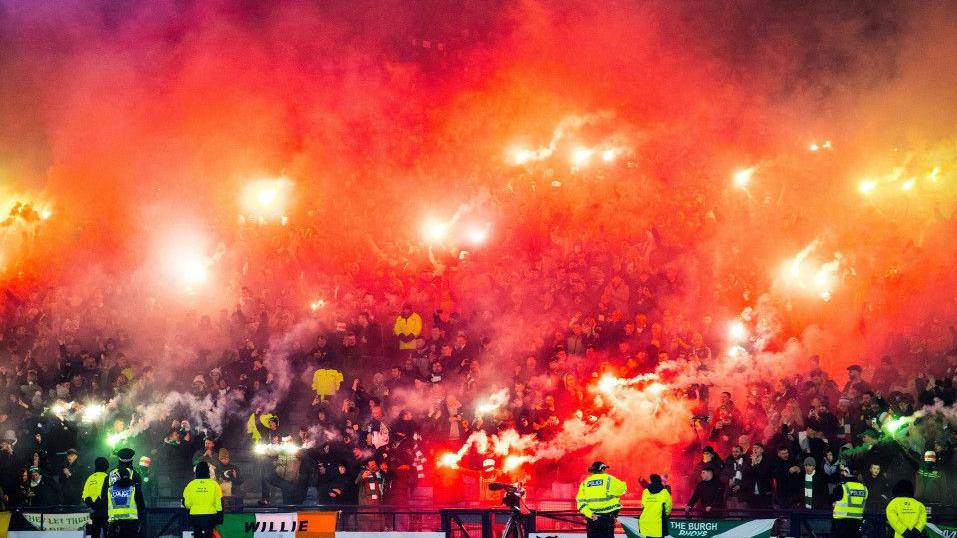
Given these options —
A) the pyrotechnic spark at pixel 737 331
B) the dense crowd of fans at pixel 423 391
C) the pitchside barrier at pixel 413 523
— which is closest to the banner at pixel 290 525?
the pitchside barrier at pixel 413 523

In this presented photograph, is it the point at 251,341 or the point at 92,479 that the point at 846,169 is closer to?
the point at 251,341

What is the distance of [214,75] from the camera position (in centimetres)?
2273

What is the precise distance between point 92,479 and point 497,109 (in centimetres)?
1299

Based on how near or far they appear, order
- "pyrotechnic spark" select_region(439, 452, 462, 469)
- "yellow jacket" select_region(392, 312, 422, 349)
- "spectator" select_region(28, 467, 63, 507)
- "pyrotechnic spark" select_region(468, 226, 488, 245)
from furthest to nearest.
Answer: "pyrotechnic spark" select_region(468, 226, 488, 245)
"yellow jacket" select_region(392, 312, 422, 349)
"spectator" select_region(28, 467, 63, 507)
"pyrotechnic spark" select_region(439, 452, 462, 469)

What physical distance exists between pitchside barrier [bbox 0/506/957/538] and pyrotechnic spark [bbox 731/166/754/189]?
1022 centimetres

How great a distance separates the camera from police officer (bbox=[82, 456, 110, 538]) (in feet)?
40.0

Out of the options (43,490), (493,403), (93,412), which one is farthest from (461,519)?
(93,412)

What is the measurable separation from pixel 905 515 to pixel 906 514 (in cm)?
1

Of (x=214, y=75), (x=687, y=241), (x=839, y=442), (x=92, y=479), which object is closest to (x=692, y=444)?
(x=839, y=442)

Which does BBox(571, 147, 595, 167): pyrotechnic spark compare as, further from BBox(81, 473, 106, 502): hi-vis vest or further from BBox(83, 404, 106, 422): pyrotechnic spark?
BBox(81, 473, 106, 502): hi-vis vest

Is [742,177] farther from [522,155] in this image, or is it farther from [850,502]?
[850,502]

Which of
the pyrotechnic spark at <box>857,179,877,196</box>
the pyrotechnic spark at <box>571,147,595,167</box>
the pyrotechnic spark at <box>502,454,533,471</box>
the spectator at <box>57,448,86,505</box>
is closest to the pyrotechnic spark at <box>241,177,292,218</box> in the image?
the pyrotechnic spark at <box>571,147,595,167</box>

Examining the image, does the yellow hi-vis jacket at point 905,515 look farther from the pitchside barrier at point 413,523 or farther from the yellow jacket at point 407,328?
the yellow jacket at point 407,328

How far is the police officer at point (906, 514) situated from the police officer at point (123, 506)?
8782 millimetres
